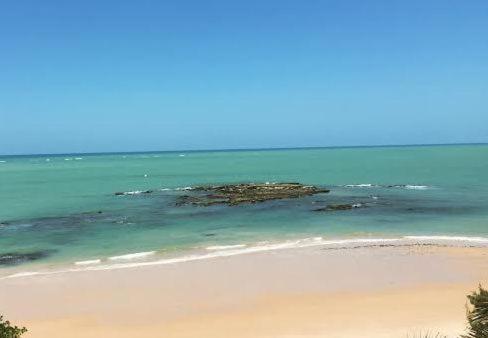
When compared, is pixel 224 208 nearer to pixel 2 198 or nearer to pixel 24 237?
pixel 24 237

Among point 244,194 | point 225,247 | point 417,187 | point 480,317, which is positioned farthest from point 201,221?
point 417,187

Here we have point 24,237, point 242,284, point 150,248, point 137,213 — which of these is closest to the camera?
point 242,284

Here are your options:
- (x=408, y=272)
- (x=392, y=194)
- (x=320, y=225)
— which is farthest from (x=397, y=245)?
(x=392, y=194)

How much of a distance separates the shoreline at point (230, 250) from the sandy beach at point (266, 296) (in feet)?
3.14

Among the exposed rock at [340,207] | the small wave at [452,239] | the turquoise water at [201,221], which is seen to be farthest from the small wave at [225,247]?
the exposed rock at [340,207]

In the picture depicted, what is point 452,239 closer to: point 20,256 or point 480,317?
point 480,317

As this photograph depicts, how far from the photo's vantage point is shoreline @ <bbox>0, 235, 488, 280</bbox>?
73.9 feet

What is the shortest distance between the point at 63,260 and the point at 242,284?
9.73m

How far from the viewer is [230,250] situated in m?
25.7

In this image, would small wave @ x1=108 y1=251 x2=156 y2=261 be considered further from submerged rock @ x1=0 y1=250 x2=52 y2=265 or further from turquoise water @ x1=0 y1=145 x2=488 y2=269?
submerged rock @ x1=0 y1=250 x2=52 y2=265

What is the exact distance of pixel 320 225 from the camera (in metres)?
32.4

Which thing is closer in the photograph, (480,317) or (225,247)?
(480,317)

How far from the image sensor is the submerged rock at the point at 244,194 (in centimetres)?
4472

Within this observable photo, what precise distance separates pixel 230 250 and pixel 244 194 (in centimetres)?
2309
